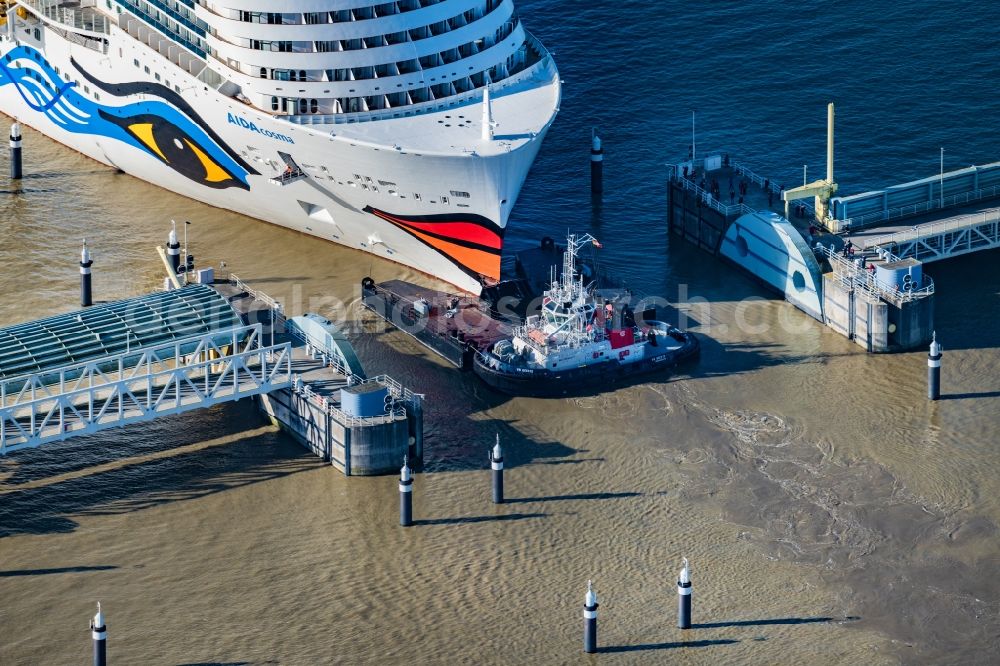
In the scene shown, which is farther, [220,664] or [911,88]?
[911,88]

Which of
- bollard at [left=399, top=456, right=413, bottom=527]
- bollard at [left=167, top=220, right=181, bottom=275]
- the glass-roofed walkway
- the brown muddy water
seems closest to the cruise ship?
the brown muddy water

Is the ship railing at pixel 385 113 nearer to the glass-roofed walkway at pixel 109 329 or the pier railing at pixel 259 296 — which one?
the pier railing at pixel 259 296

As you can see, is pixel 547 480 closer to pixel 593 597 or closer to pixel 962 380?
pixel 593 597

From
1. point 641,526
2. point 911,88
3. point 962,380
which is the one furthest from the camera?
point 911,88

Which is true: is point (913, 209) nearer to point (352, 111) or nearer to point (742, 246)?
point (742, 246)

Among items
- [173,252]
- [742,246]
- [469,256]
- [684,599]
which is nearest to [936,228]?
[742,246]

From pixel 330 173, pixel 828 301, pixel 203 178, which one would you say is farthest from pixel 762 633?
pixel 203 178

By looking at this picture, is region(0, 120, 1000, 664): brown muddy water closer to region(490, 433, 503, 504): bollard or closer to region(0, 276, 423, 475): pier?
region(490, 433, 503, 504): bollard
